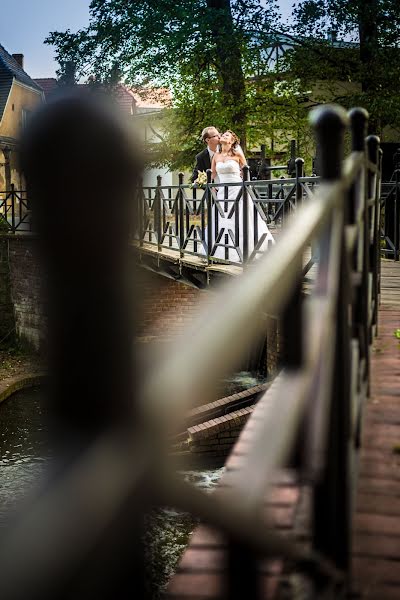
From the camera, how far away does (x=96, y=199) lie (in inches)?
21.9

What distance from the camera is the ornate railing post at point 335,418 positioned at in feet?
5.31

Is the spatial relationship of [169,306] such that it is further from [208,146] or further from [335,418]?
[335,418]

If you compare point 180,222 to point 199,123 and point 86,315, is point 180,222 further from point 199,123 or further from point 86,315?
point 86,315

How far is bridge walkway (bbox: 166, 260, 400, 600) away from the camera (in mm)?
1840

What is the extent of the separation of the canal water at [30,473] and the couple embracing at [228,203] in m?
2.92

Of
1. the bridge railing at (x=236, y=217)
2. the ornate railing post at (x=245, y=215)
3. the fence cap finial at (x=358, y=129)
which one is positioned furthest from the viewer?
the ornate railing post at (x=245, y=215)

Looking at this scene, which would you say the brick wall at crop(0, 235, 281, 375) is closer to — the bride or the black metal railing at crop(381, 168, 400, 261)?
the black metal railing at crop(381, 168, 400, 261)

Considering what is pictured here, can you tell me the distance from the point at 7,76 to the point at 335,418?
124ft

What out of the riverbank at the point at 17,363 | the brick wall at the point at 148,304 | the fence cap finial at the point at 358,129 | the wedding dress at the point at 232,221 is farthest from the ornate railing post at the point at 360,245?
the riverbank at the point at 17,363

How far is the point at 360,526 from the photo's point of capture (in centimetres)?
226

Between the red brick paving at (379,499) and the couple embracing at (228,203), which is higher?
the couple embracing at (228,203)

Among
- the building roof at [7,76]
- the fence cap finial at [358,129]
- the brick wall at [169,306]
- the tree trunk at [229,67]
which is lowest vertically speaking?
the brick wall at [169,306]

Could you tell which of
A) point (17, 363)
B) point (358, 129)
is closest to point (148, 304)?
point (17, 363)

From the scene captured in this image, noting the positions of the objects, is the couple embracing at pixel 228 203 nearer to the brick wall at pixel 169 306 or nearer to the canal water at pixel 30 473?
the canal water at pixel 30 473
